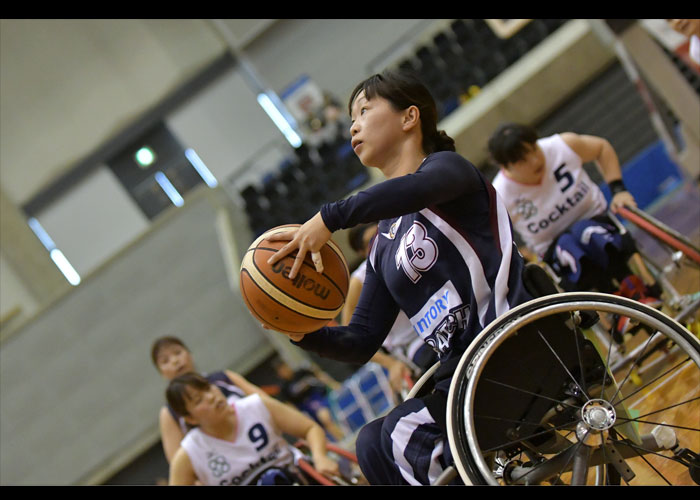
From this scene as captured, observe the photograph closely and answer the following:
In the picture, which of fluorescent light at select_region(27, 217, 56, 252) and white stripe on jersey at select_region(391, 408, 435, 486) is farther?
fluorescent light at select_region(27, 217, 56, 252)

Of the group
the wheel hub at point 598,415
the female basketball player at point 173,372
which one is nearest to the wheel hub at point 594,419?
the wheel hub at point 598,415

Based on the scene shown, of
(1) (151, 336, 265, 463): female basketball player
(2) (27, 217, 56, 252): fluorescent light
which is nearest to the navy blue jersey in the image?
(1) (151, 336, 265, 463): female basketball player

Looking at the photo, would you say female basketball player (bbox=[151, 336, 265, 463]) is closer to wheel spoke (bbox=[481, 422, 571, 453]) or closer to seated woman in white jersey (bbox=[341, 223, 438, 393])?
seated woman in white jersey (bbox=[341, 223, 438, 393])

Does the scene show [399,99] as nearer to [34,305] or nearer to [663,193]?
[663,193]

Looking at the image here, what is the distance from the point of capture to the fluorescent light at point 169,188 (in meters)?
10.9

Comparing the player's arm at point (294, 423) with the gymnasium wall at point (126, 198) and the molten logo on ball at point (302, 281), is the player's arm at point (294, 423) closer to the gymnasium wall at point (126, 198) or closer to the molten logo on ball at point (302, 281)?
the molten logo on ball at point (302, 281)

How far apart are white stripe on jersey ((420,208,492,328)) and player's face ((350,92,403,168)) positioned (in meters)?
0.25

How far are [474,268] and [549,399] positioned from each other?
35 cm

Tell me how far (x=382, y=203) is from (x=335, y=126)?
27.5 ft

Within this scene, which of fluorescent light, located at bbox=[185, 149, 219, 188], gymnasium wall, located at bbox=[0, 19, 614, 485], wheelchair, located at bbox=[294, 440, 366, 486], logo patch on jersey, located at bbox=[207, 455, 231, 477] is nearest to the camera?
wheelchair, located at bbox=[294, 440, 366, 486]

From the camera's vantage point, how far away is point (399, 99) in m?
1.90

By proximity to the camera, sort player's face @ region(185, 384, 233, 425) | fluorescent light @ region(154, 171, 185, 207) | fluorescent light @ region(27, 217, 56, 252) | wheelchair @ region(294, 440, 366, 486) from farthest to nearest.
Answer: fluorescent light @ region(154, 171, 185, 207)
fluorescent light @ region(27, 217, 56, 252)
player's face @ region(185, 384, 233, 425)
wheelchair @ region(294, 440, 366, 486)

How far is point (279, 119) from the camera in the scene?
36.7 ft

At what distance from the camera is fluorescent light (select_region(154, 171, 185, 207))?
10.9 meters
